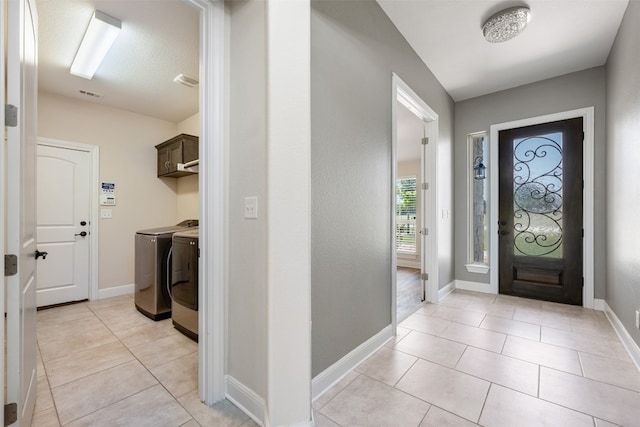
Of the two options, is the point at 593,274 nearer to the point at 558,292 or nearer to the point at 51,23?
the point at 558,292

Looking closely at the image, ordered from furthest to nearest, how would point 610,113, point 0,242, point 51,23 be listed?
point 610,113, point 51,23, point 0,242

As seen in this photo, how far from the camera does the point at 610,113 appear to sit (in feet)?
9.37

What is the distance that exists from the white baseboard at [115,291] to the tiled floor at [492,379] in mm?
3354

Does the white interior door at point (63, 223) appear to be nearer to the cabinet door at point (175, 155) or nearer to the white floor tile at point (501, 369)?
the cabinet door at point (175, 155)

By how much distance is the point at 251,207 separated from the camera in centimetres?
146

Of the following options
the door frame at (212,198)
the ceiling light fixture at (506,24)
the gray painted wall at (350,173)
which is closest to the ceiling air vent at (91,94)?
the door frame at (212,198)

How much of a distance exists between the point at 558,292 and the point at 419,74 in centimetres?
316

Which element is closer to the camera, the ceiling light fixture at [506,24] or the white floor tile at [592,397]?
the white floor tile at [592,397]

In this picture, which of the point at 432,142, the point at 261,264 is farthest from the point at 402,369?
the point at 432,142

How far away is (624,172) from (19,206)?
13.2 ft

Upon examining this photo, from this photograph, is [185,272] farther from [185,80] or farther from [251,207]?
[185,80]

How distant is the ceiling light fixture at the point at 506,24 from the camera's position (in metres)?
2.30

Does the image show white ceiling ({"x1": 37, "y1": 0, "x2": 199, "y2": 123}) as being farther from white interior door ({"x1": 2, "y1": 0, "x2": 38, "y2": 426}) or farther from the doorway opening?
the doorway opening

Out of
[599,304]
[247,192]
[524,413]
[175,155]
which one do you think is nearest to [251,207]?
[247,192]
